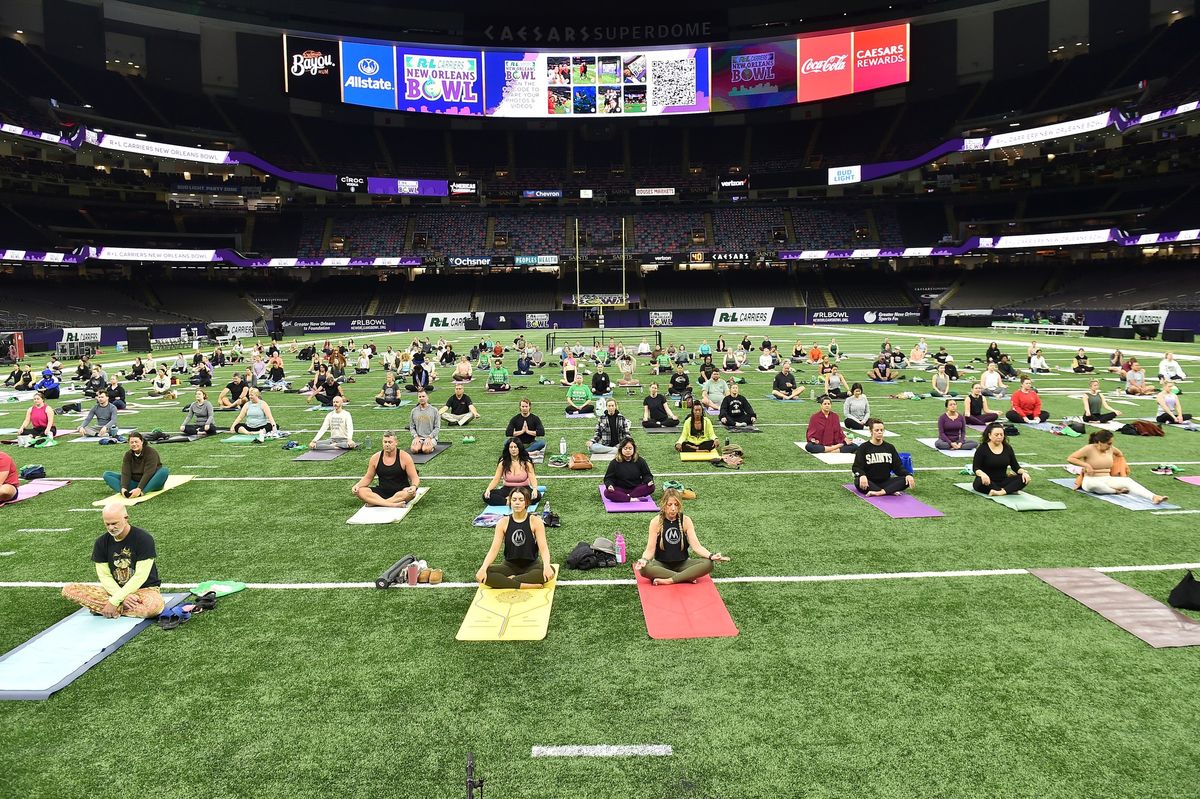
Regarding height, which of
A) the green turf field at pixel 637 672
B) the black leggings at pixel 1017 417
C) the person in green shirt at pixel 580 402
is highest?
the person in green shirt at pixel 580 402

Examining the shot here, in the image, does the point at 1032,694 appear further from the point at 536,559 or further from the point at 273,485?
the point at 273,485

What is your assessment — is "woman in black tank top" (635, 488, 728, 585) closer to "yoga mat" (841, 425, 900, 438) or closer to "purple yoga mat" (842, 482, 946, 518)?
"purple yoga mat" (842, 482, 946, 518)

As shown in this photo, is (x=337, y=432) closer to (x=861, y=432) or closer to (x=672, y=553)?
(x=672, y=553)

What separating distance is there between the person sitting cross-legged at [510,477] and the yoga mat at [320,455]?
17.0 feet

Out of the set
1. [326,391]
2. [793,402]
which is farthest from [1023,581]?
[326,391]

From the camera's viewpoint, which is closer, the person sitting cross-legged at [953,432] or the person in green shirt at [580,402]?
the person sitting cross-legged at [953,432]

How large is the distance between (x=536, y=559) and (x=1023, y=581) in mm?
5486

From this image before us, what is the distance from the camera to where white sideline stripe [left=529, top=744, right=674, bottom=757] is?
15.3 ft

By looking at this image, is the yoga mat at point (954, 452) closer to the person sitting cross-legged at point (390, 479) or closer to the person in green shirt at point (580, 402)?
the person in green shirt at point (580, 402)

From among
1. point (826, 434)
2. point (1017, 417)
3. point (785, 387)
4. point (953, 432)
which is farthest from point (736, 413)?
point (1017, 417)

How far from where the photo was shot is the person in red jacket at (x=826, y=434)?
44.7ft

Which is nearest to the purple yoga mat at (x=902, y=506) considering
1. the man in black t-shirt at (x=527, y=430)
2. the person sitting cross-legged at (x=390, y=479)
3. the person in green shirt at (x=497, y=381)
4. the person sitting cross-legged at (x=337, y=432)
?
the man in black t-shirt at (x=527, y=430)

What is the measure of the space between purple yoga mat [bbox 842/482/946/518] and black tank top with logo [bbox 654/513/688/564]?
13.3 feet

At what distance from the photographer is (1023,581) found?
24.5 ft
